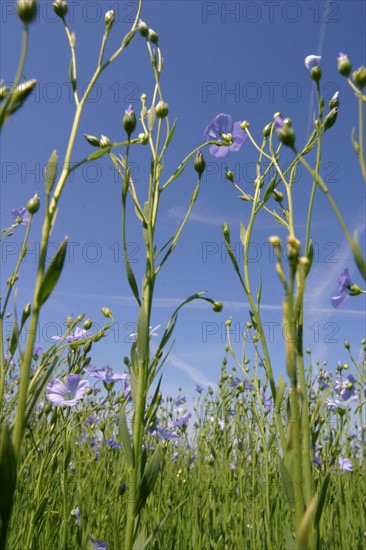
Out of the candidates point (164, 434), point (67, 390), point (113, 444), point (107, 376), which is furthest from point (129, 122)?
point (164, 434)

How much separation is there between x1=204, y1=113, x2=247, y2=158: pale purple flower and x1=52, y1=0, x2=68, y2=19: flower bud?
0.79 metres

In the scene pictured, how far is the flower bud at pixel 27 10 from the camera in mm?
828

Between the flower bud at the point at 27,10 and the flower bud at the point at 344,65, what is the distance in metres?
0.65

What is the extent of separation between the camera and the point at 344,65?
1012mm

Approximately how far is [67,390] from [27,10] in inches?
52.0

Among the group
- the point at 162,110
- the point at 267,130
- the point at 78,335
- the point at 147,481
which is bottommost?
the point at 147,481

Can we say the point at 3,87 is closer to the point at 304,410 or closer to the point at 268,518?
the point at 304,410

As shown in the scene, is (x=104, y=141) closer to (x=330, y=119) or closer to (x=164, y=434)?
(x=330, y=119)

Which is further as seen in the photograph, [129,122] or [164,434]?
[164,434]

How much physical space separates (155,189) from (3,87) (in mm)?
643

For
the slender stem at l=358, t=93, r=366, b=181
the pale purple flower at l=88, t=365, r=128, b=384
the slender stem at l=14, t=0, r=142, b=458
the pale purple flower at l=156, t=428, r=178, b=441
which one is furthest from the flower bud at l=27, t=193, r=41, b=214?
the pale purple flower at l=156, t=428, r=178, b=441

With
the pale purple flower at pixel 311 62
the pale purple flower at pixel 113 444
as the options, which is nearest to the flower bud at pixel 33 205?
the pale purple flower at pixel 311 62

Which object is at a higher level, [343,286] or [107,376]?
[343,286]

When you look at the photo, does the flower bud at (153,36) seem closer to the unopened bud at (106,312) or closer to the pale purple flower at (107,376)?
the unopened bud at (106,312)
